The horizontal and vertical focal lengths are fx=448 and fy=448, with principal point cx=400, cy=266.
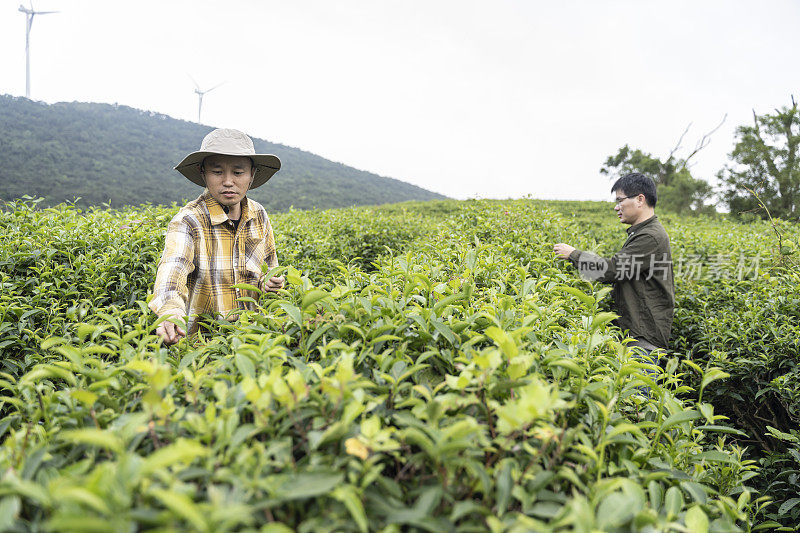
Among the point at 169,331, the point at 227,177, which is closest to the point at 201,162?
the point at 227,177

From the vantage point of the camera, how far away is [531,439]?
995 millimetres

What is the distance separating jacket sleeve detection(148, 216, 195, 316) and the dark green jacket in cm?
263

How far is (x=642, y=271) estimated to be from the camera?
3443 millimetres

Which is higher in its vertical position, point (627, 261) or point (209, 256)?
point (627, 261)

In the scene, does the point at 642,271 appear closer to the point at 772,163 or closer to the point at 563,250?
the point at 563,250

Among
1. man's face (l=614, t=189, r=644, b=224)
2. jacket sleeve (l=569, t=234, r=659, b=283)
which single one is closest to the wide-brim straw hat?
jacket sleeve (l=569, t=234, r=659, b=283)

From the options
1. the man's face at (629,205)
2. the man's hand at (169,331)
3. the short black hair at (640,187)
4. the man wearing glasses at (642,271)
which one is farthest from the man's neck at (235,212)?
the short black hair at (640,187)

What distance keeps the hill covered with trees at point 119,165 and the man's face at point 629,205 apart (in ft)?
83.8

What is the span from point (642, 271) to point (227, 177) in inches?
119

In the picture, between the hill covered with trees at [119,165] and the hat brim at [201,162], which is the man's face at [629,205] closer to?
the hat brim at [201,162]

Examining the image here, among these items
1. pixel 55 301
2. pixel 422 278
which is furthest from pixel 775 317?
pixel 55 301

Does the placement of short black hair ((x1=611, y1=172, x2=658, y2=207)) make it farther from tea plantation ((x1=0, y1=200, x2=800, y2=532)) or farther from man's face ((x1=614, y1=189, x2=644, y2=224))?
tea plantation ((x1=0, y1=200, x2=800, y2=532))

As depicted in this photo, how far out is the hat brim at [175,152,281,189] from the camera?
98.5 inches

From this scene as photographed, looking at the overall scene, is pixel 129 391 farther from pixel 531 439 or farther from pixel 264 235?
pixel 264 235
